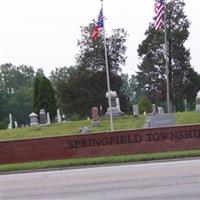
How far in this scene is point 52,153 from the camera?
2928cm

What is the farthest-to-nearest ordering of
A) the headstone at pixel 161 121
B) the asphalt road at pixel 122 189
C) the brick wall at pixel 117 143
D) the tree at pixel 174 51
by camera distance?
the tree at pixel 174 51 → the headstone at pixel 161 121 → the brick wall at pixel 117 143 → the asphalt road at pixel 122 189

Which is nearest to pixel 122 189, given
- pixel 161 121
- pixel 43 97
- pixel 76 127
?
pixel 161 121

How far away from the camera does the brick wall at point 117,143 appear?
29.0 metres

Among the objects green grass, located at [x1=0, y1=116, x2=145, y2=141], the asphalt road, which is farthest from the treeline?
the asphalt road

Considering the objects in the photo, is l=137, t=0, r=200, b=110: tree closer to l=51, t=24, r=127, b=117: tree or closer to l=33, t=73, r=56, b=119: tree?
l=51, t=24, r=127, b=117: tree

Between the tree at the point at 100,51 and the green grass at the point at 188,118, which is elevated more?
the tree at the point at 100,51

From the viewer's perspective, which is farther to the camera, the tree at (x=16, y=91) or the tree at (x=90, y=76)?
the tree at (x=16, y=91)

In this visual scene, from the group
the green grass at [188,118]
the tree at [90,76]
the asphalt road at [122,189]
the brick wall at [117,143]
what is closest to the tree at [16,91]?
the tree at [90,76]

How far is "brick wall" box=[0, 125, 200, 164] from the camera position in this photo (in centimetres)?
2903

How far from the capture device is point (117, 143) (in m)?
29.2

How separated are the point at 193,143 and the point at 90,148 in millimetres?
5126

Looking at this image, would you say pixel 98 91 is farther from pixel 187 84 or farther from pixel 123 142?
pixel 123 142

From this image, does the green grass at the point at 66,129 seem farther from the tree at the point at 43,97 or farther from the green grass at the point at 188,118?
the tree at the point at 43,97

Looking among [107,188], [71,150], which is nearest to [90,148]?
[71,150]
